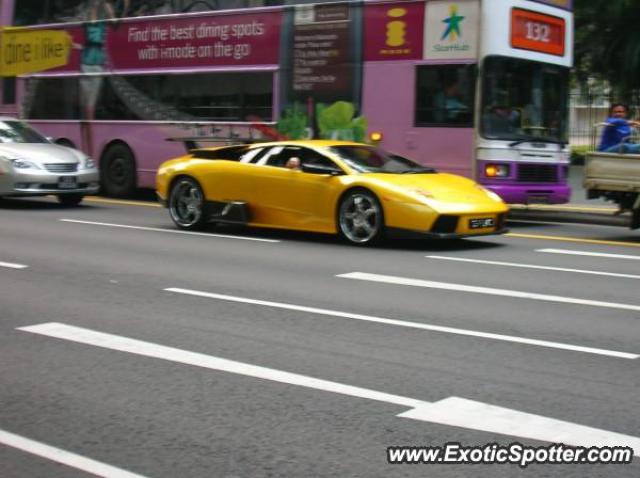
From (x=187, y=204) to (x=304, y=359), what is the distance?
8.23 metres

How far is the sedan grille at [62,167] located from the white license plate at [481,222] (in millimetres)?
8008

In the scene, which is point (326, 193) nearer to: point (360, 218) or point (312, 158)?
Answer: point (360, 218)

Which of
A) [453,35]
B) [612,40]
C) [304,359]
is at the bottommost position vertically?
[304,359]

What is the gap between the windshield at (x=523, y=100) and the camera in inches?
599

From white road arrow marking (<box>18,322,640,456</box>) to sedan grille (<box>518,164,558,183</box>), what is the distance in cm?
979

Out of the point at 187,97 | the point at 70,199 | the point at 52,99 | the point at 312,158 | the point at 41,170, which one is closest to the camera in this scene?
the point at 312,158

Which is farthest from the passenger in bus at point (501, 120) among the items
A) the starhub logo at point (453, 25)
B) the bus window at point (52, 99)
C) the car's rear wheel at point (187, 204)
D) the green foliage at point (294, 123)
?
the bus window at point (52, 99)

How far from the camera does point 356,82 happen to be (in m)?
16.3

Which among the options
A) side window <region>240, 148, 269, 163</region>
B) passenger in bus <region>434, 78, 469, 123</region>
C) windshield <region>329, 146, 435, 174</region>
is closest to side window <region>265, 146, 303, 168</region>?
side window <region>240, 148, 269, 163</region>

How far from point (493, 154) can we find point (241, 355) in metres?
9.40

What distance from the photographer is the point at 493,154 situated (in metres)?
15.2

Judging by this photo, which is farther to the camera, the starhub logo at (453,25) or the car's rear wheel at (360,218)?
the starhub logo at (453,25)

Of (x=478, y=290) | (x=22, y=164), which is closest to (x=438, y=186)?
(x=478, y=290)

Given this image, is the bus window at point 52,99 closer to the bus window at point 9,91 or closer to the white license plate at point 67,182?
the bus window at point 9,91
